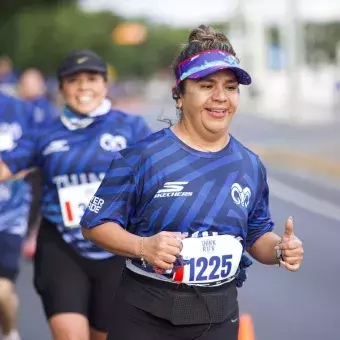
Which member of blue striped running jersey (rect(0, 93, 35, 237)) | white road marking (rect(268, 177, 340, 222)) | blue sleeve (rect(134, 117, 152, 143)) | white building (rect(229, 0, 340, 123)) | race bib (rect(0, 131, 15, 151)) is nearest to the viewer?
blue sleeve (rect(134, 117, 152, 143))

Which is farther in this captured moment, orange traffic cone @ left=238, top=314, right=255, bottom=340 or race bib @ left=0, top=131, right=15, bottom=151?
race bib @ left=0, top=131, right=15, bottom=151

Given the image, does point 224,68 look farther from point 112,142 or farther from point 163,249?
point 112,142

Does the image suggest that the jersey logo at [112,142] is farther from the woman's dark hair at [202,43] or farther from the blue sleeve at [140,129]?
the woman's dark hair at [202,43]

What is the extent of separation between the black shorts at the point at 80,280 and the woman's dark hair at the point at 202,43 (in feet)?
5.55

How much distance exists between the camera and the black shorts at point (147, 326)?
164 inches

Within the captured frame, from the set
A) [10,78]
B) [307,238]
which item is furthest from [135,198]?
[10,78]

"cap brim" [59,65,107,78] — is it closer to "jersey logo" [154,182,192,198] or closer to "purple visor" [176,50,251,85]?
"purple visor" [176,50,251,85]

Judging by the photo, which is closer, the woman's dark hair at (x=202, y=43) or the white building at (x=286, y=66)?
the woman's dark hair at (x=202, y=43)

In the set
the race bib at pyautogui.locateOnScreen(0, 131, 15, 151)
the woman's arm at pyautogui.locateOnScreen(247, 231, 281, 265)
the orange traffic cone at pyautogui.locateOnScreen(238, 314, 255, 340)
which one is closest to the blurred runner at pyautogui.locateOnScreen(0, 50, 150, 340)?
the orange traffic cone at pyautogui.locateOnScreen(238, 314, 255, 340)

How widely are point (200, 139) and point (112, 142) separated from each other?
169cm

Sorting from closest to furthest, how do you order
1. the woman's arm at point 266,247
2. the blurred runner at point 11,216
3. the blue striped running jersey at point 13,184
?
the woman's arm at point 266,247, the blurred runner at point 11,216, the blue striped running jersey at point 13,184

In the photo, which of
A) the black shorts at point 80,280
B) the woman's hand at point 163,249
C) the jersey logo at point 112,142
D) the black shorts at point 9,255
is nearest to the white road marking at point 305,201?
the black shorts at point 9,255

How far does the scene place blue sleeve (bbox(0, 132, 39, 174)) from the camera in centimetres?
576

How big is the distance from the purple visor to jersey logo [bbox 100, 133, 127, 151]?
165 cm
